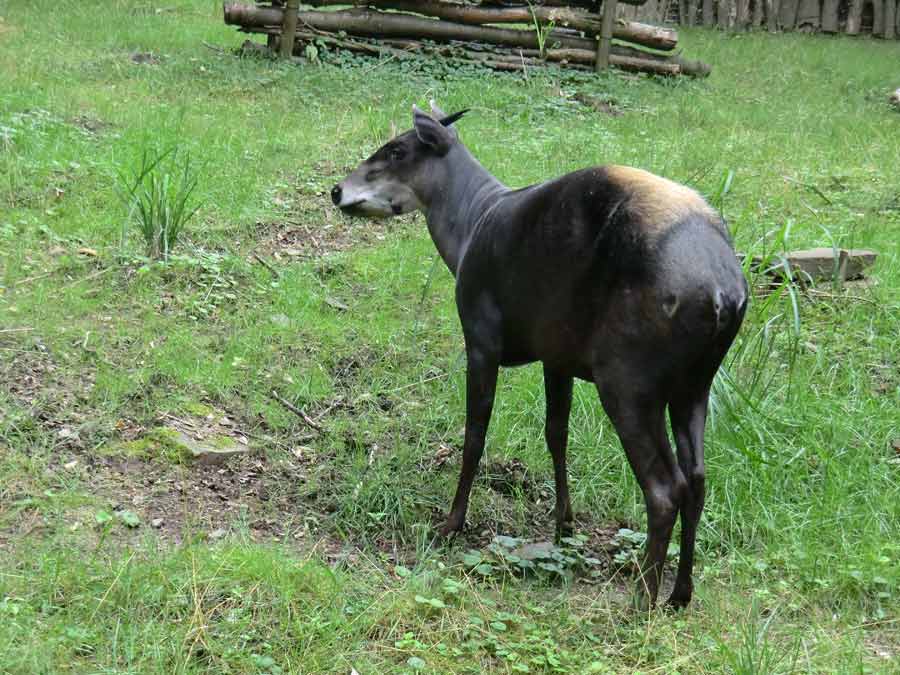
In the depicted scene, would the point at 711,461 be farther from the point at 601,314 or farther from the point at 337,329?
the point at 337,329

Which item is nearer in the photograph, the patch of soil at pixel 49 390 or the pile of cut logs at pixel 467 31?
the patch of soil at pixel 49 390

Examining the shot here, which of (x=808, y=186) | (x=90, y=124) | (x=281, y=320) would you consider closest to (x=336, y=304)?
(x=281, y=320)

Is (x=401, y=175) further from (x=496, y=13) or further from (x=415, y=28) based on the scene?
(x=496, y=13)

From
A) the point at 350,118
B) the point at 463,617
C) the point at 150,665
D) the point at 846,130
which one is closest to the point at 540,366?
the point at 463,617

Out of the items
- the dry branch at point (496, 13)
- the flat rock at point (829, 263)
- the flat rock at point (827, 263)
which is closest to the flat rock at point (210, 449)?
the flat rock at point (827, 263)

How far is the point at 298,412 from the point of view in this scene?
5977 millimetres

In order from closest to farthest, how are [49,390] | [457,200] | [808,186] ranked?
[457,200] < [49,390] < [808,186]

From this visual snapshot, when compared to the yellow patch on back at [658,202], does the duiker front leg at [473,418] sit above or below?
below

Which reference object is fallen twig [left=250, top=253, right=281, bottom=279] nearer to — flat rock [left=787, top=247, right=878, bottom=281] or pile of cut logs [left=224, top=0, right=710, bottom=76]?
flat rock [left=787, top=247, right=878, bottom=281]

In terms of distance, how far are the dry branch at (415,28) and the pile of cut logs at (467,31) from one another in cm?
1

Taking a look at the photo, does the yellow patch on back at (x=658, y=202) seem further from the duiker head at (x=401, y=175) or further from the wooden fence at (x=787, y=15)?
the wooden fence at (x=787, y=15)

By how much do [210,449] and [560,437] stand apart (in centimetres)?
172

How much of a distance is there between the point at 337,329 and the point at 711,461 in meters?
2.54

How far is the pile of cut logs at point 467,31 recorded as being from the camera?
42.9 feet
